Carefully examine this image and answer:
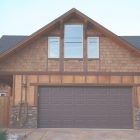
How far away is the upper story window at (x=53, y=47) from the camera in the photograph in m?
19.1

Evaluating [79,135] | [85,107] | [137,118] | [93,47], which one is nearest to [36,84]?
[85,107]

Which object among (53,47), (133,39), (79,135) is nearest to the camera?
(79,135)

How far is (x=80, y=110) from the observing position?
741 inches

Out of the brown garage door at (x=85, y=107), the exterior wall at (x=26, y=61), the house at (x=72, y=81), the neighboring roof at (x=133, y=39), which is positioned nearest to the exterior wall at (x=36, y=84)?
the house at (x=72, y=81)

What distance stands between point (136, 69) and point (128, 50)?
1169mm

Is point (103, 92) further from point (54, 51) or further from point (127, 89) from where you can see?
point (54, 51)

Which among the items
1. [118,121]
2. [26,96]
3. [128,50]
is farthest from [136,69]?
[26,96]

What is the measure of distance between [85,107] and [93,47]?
3469mm

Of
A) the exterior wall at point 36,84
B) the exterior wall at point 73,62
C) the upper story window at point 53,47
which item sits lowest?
the exterior wall at point 36,84

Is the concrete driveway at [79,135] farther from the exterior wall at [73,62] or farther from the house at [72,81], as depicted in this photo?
the exterior wall at [73,62]

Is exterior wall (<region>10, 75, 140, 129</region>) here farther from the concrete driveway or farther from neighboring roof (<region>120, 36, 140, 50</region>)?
neighboring roof (<region>120, 36, 140, 50</region>)

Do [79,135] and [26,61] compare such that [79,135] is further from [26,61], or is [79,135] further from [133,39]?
[133,39]

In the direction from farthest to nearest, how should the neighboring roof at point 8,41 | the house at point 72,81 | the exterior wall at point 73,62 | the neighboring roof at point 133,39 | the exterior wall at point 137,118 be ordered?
1. the neighboring roof at point 133,39
2. the neighboring roof at point 8,41
3. the exterior wall at point 73,62
4. the house at point 72,81
5. the exterior wall at point 137,118

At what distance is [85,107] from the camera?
18.9 metres
